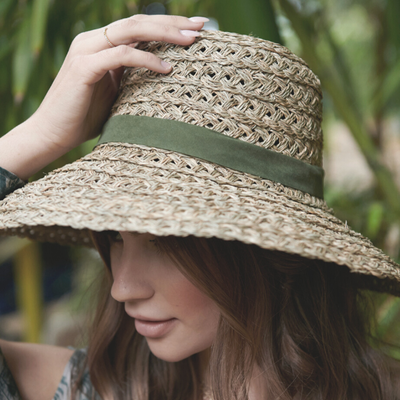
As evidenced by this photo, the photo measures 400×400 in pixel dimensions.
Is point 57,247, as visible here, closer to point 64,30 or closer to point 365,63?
point 64,30

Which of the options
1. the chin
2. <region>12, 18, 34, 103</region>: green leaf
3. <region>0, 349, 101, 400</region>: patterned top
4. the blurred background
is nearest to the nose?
the chin

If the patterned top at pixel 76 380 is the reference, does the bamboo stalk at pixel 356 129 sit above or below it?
above

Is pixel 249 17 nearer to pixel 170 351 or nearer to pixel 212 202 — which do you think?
pixel 212 202

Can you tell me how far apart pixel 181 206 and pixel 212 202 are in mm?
56

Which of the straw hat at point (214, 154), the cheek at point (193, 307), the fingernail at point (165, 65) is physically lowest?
the cheek at point (193, 307)

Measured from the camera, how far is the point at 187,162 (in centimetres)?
72

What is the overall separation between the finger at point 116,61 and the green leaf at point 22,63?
479 millimetres

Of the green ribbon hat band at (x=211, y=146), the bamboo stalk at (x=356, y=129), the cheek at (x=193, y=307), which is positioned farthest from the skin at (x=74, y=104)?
the bamboo stalk at (x=356, y=129)

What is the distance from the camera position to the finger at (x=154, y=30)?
2.55 ft

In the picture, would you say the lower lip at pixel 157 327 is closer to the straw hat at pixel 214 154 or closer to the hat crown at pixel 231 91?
the straw hat at pixel 214 154

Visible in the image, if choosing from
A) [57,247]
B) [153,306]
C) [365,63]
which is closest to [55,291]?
[57,247]

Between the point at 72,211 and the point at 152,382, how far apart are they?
76cm

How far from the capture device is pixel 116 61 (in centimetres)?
79

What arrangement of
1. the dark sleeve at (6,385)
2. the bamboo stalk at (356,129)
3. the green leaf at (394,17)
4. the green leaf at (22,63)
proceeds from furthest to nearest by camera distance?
the bamboo stalk at (356,129) → the green leaf at (394,17) → the green leaf at (22,63) → the dark sleeve at (6,385)
